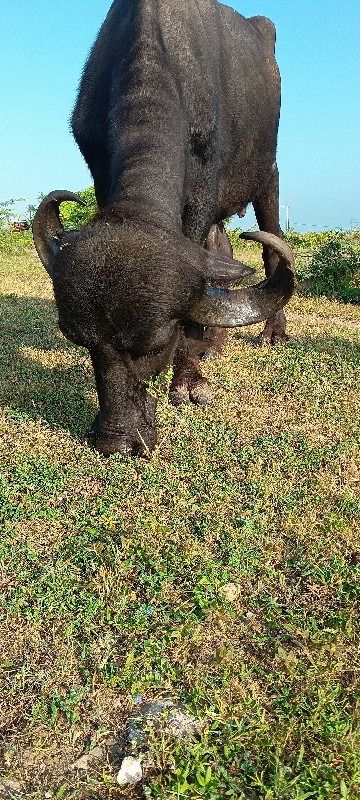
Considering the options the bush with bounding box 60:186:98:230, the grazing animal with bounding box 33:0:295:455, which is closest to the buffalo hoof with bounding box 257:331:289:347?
the grazing animal with bounding box 33:0:295:455

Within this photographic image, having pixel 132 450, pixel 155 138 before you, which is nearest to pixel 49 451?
pixel 132 450

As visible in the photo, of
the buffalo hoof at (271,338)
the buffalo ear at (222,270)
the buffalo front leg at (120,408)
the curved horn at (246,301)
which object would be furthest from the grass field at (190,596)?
the buffalo hoof at (271,338)

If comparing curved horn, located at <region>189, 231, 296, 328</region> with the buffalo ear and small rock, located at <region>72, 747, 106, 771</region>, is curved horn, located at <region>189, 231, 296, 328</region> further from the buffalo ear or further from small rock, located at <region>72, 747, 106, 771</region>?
small rock, located at <region>72, 747, 106, 771</region>

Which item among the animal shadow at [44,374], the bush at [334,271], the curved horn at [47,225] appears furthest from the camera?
the bush at [334,271]

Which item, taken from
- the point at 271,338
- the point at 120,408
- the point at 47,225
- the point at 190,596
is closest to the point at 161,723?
the point at 190,596

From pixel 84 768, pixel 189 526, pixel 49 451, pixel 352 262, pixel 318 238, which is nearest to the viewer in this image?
pixel 84 768

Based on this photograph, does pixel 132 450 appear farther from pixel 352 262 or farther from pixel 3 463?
pixel 352 262

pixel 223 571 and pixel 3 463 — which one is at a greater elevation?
pixel 223 571

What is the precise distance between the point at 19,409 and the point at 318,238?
11321 mm

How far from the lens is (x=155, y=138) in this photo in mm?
3752

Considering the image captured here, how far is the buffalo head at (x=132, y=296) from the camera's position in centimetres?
315

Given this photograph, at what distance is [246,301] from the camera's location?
3.59 m

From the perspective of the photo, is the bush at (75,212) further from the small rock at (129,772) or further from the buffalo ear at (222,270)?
the small rock at (129,772)

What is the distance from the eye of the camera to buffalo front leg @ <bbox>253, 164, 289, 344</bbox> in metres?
6.72
